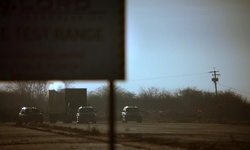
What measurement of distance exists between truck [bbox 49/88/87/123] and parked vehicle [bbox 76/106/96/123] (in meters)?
2.86

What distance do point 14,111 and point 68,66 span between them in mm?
46117

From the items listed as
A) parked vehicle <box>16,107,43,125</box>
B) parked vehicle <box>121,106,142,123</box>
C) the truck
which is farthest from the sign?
the truck

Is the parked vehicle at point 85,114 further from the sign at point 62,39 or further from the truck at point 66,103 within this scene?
the sign at point 62,39

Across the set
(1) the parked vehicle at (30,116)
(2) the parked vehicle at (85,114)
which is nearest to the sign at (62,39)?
(1) the parked vehicle at (30,116)

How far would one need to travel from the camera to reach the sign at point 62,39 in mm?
7098

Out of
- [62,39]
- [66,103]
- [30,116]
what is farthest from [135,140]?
[66,103]

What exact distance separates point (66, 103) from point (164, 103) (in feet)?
105

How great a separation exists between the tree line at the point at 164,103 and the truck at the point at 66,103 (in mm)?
2259

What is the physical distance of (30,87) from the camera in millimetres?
58688

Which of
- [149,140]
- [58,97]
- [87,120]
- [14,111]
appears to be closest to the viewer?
[149,140]

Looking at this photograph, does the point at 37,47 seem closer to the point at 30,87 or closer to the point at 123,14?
the point at 123,14

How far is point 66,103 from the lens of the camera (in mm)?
43812

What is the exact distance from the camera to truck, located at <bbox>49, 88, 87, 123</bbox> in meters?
43.6

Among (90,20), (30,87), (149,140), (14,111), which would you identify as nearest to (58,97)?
(14,111)
